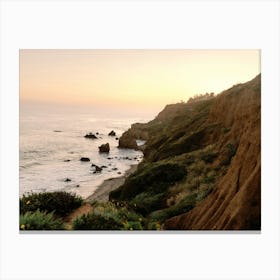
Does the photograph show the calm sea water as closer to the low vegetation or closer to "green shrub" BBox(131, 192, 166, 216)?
the low vegetation

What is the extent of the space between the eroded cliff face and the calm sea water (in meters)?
1.57

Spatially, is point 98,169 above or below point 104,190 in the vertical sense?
above

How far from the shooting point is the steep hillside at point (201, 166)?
25.3ft

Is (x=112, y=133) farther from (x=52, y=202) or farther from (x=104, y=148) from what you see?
(x=52, y=202)

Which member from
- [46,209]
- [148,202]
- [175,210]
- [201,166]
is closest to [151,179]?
[148,202]

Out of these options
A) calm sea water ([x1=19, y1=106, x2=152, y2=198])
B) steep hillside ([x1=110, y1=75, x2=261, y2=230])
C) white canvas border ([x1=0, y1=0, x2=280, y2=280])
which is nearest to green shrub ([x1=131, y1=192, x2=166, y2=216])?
steep hillside ([x1=110, y1=75, x2=261, y2=230])

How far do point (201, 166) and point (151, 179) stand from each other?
1.04 m

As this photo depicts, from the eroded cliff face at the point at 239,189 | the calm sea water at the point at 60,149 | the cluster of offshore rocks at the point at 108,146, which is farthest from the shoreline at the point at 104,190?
the eroded cliff face at the point at 239,189
